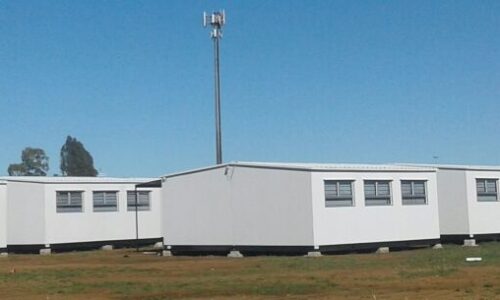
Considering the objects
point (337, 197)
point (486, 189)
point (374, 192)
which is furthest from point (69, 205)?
point (486, 189)

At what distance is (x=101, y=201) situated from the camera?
165ft

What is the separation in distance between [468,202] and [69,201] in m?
21.0

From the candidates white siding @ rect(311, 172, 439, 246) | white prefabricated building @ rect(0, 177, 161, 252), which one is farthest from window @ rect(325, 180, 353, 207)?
white prefabricated building @ rect(0, 177, 161, 252)

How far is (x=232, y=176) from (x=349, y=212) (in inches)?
208

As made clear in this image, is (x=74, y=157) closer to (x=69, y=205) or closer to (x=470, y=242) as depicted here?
(x=69, y=205)

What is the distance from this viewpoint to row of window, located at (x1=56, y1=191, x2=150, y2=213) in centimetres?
4847

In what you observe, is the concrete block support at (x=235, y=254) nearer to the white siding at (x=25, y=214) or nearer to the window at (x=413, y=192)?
the window at (x=413, y=192)

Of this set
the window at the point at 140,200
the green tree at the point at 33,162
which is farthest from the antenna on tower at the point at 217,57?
the green tree at the point at 33,162

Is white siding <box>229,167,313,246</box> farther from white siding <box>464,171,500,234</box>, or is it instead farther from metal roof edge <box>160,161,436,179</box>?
white siding <box>464,171,500,234</box>

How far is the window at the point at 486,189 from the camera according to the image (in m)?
43.6

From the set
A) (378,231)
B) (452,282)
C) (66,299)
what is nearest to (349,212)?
(378,231)

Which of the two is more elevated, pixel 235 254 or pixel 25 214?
pixel 25 214

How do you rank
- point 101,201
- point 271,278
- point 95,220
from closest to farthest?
point 271,278 → point 95,220 → point 101,201

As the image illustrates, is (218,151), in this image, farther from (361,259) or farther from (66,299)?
(66,299)
